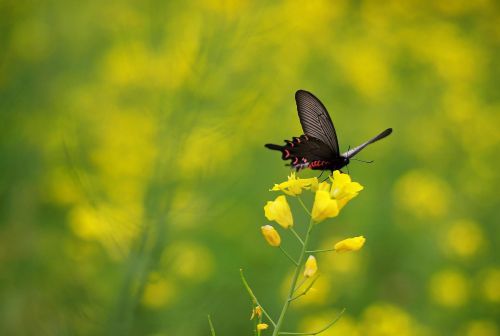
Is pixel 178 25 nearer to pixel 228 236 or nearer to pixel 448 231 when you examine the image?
pixel 228 236

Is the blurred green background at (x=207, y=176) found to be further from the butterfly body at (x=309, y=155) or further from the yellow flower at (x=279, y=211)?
the yellow flower at (x=279, y=211)

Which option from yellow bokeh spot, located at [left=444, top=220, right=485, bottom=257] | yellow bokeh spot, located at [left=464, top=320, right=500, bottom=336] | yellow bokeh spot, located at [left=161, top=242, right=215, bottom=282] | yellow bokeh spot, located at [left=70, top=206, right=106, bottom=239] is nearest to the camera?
yellow bokeh spot, located at [left=70, top=206, right=106, bottom=239]

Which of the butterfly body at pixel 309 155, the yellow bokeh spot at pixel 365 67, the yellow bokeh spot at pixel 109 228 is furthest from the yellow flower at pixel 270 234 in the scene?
the yellow bokeh spot at pixel 365 67

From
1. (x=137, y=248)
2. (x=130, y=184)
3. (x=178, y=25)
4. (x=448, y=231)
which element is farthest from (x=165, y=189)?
(x=448, y=231)

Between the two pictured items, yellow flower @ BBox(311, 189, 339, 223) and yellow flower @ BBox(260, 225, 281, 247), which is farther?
yellow flower @ BBox(260, 225, 281, 247)

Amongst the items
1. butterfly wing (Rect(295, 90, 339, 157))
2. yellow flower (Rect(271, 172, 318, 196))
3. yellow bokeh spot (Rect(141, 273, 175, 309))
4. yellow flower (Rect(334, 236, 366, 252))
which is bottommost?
yellow flower (Rect(334, 236, 366, 252))

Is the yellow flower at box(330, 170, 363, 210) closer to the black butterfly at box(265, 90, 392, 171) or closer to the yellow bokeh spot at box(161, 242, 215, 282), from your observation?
the black butterfly at box(265, 90, 392, 171)

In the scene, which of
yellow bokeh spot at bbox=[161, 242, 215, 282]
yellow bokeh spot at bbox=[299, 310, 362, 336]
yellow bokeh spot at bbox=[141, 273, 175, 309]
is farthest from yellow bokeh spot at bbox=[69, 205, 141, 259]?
yellow bokeh spot at bbox=[299, 310, 362, 336]
